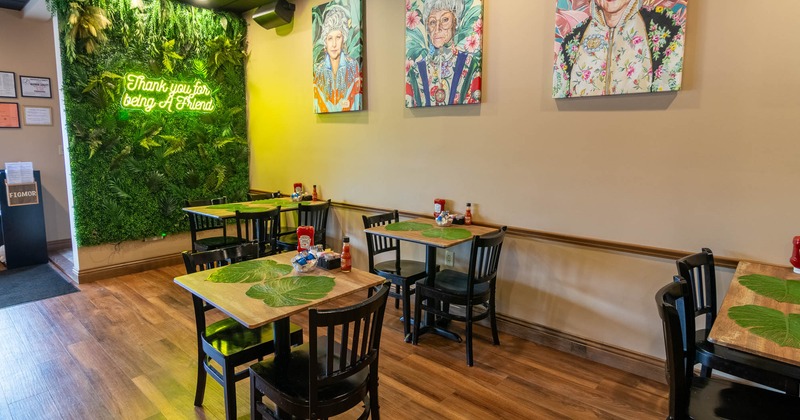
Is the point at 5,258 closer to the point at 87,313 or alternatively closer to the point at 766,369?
the point at 87,313

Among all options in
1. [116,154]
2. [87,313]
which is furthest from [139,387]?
[116,154]

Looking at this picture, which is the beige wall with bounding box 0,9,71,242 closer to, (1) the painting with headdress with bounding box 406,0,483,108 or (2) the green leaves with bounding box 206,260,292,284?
(1) the painting with headdress with bounding box 406,0,483,108

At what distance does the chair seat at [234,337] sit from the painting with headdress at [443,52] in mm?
2251

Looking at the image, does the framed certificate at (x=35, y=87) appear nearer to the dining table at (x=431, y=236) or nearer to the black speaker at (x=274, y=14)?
the black speaker at (x=274, y=14)

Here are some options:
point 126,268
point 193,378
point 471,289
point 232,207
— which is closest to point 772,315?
point 471,289

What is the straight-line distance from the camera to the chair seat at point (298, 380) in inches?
69.4

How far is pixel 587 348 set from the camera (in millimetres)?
3072

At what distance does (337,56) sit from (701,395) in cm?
404

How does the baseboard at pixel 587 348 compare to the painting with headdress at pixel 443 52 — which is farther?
the painting with headdress at pixel 443 52

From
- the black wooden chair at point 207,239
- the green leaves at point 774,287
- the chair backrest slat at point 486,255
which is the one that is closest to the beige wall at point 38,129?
the black wooden chair at point 207,239

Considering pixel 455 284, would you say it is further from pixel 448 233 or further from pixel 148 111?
pixel 148 111

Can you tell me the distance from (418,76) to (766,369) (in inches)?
120

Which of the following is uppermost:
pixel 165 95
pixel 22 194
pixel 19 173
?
pixel 165 95

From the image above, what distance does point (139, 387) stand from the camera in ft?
8.81
